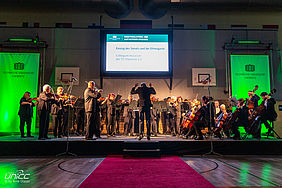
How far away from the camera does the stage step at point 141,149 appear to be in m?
5.32

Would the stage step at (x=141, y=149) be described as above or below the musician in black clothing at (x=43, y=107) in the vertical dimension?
below

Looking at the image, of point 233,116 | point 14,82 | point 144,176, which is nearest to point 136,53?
point 233,116

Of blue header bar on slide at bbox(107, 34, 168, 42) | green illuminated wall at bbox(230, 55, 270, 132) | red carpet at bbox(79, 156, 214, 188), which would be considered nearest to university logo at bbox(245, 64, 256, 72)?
green illuminated wall at bbox(230, 55, 270, 132)

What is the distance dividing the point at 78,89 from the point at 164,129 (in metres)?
4.67

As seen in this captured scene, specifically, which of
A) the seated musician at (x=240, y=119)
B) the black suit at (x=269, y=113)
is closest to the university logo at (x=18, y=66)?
the seated musician at (x=240, y=119)

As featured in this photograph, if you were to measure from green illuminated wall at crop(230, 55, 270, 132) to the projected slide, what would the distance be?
3.57 meters

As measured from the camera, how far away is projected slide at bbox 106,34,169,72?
9.80 meters

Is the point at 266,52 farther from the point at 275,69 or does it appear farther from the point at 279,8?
the point at 279,8

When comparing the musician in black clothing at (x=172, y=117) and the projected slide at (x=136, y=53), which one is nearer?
the musician in black clothing at (x=172, y=117)

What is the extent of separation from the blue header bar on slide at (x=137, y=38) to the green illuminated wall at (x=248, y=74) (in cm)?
385

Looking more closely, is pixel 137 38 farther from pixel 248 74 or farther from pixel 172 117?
pixel 248 74

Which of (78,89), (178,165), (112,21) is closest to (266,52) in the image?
(112,21)

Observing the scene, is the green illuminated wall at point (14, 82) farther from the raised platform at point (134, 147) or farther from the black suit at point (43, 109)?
the raised platform at point (134, 147)

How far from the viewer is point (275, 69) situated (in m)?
10.5
